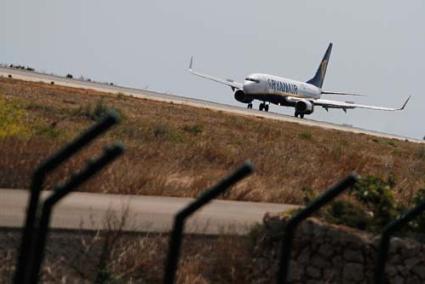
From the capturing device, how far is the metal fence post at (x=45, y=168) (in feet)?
13.5

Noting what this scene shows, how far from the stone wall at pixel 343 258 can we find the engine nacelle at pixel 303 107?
7176 centimetres

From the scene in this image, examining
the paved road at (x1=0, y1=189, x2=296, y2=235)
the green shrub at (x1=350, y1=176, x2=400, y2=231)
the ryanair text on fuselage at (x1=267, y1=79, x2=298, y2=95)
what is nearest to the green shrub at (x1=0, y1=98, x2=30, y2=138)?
the paved road at (x1=0, y1=189, x2=296, y2=235)

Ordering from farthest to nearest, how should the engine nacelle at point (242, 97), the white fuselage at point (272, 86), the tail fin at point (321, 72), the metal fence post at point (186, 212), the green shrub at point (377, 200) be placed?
1. the tail fin at point (321, 72)
2. the engine nacelle at point (242, 97)
3. the white fuselage at point (272, 86)
4. the green shrub at point (377, 200)
5. the metal fence post at point (186, 212)

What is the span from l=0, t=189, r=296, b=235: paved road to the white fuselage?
62.1 metres

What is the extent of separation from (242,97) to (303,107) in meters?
5.20

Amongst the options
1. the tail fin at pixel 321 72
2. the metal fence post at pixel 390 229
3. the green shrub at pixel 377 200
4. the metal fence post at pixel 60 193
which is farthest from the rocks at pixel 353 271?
the tail fin at pixel 321 72

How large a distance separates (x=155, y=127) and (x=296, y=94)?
5380 centimetres

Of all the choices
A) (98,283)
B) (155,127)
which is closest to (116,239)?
(98,283)

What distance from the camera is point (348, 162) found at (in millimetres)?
27688

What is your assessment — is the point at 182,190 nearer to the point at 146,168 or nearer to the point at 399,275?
the point at 146,168

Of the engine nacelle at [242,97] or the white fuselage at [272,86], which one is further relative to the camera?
the engine nacelle at [242,97]

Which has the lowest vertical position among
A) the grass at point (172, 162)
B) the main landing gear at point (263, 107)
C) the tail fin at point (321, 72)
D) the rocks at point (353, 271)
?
the rocks at point (353, 271)

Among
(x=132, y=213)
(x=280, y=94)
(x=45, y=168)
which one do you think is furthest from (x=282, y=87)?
(x=45, y=168)

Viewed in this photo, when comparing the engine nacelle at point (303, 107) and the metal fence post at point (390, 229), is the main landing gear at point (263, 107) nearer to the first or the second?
the engine nacelle at point (303, 107)
